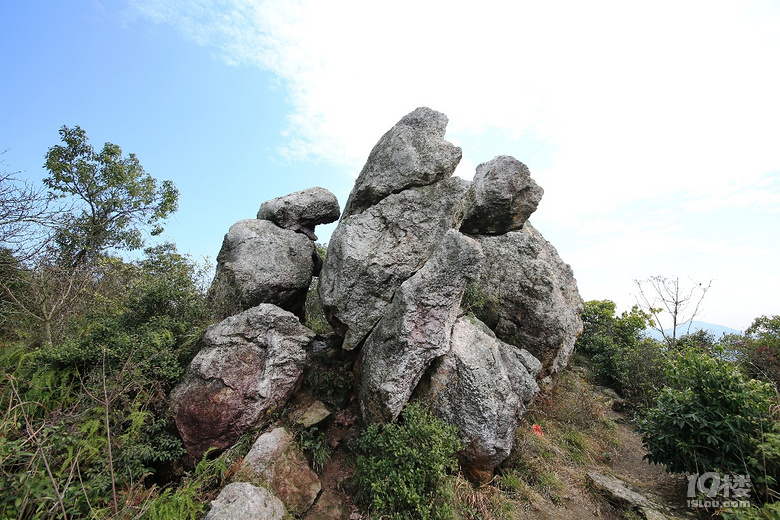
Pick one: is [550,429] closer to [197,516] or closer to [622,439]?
[622,439]

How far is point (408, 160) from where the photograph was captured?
8.79 m

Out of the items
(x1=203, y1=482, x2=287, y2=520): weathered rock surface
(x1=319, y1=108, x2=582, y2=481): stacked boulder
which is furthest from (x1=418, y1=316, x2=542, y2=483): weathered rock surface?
(x1=203, y1=482, x2=287, y2=520): weathered rock surface

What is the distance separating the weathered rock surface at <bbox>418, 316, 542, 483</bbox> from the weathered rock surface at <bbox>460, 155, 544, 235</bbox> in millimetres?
4520

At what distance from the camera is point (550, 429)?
9461 millimetres

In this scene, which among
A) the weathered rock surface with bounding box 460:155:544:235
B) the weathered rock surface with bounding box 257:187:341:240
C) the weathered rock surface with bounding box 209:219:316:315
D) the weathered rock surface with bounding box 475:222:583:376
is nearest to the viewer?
the weathered rock surface with bounding box 209:219:316:315

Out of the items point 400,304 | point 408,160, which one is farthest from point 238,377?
point 408,160

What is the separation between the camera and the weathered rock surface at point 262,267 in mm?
8906

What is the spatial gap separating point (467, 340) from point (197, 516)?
5.47 meters

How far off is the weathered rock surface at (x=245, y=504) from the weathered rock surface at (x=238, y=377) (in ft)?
4.20

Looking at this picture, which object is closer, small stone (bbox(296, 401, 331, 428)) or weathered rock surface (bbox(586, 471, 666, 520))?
weathered rock surface (bbox(586, 471, 666, 520))

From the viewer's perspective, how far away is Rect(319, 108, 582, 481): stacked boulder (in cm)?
675

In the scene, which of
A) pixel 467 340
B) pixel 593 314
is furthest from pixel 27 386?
pixel 593 314

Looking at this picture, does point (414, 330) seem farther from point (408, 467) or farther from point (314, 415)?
point (314, 415)

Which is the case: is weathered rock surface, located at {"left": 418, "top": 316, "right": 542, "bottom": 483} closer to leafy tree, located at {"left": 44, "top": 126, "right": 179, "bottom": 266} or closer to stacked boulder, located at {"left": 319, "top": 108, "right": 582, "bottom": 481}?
stacked boulder, located at {"left": 319, "top": 108, "right": 582, "bottom": 481}
